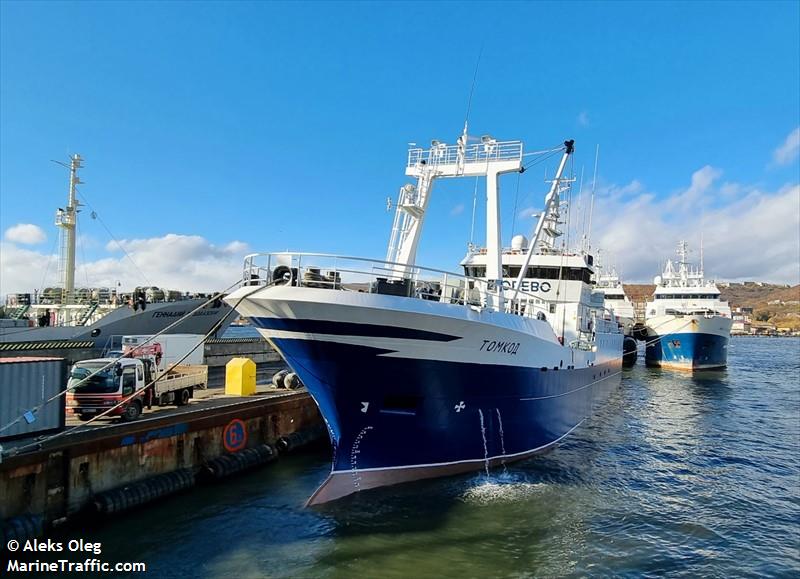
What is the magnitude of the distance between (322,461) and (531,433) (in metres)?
6.96

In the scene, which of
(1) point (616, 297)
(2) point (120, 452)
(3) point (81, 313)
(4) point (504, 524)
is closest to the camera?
(4) point (504, 524)

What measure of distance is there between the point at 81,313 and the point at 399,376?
32.5m

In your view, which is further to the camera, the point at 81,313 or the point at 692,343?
the point at 692,343

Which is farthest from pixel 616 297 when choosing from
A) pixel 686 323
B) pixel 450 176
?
pixel 450 176

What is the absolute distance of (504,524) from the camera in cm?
1143

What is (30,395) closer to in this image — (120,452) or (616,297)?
(120,452)

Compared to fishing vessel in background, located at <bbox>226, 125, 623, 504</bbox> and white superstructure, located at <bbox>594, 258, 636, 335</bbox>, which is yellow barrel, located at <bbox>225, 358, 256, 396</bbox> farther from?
white superstructure, located at <bbox>594, 258, 636, 335</bbox>

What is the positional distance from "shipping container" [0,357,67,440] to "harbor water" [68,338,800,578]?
9.73 ft

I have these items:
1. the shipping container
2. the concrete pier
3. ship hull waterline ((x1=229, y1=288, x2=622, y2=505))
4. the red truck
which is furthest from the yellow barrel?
ship hull waterline ((x1=229, y1=288, x2=622, y2=505))


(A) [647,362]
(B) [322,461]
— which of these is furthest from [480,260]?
(A) [647,362]

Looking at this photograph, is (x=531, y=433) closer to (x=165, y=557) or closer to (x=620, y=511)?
(x=620, y=511)

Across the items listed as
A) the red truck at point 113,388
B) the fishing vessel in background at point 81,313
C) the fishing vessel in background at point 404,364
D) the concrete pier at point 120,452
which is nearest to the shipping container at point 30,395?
the concrete pier at point 120,452

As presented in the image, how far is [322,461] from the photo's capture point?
1659cm

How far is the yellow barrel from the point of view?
19.1m
